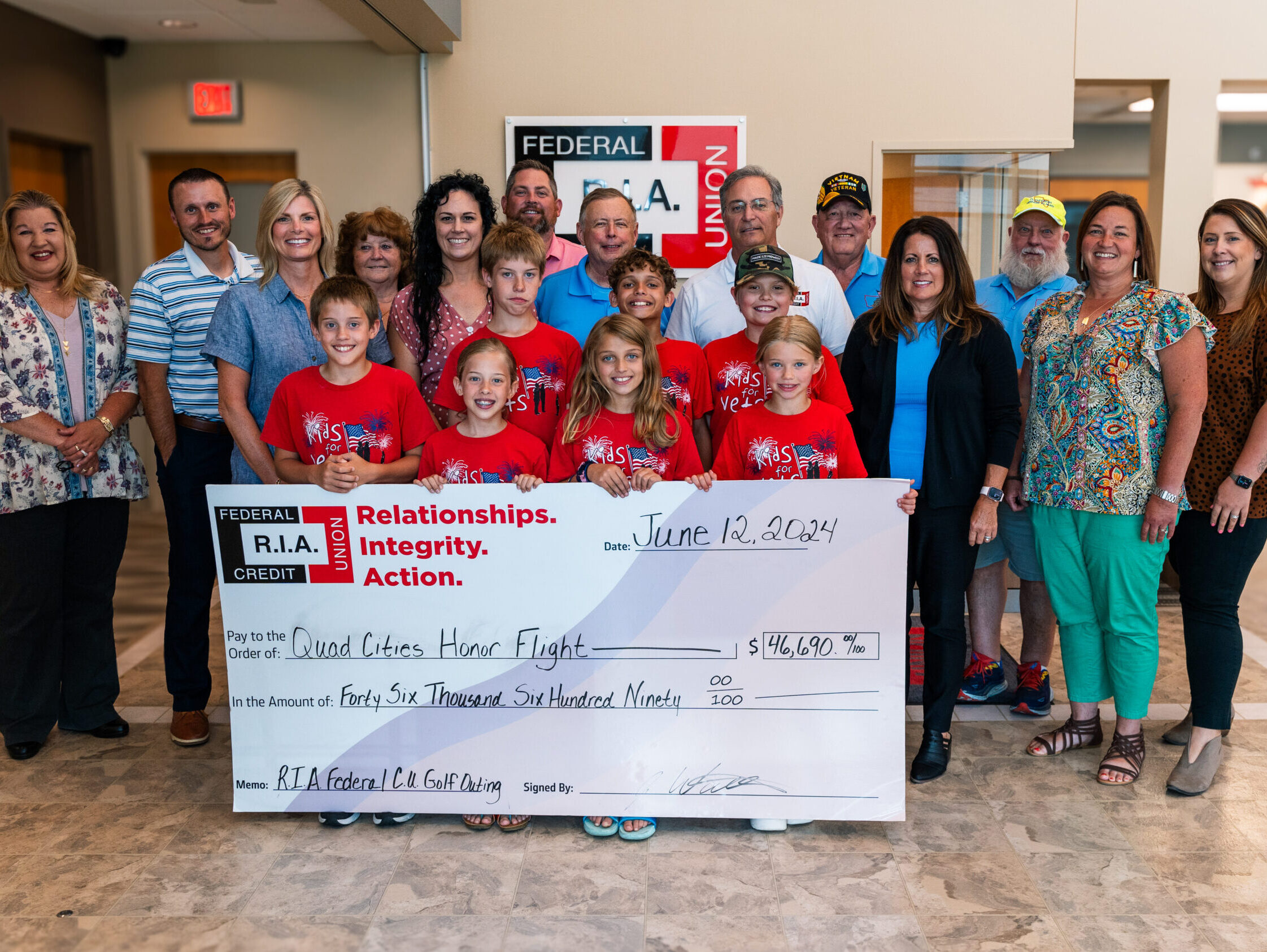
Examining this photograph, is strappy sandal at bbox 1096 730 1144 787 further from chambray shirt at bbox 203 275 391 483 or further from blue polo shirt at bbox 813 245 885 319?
chambray shirt at bbox 203 275 391 483

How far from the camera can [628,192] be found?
5.28m

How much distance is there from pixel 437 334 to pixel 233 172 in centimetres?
408

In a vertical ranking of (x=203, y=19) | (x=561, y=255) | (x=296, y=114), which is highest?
(x=203, y=19)

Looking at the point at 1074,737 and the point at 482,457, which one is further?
the point at 1074,737

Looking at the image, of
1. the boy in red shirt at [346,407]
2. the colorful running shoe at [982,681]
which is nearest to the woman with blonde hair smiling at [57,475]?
the boy in red shirt at [346,407]

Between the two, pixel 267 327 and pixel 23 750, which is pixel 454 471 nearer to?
pixel 267 327

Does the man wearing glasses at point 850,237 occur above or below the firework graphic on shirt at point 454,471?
above

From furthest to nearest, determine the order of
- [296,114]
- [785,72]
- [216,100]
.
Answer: [216,100], [296,114], [785,72]

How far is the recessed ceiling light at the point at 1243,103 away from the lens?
870cm

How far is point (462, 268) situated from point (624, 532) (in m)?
1.09

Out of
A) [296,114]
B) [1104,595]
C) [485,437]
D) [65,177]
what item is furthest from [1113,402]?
[65,177]

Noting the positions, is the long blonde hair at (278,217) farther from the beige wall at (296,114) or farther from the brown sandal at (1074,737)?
the brown sandal at (1074,737)

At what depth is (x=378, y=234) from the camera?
3.62 meters

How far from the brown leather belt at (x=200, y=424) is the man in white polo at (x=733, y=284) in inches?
58.8
